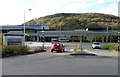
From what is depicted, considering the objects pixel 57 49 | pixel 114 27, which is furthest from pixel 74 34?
pixel 57 49

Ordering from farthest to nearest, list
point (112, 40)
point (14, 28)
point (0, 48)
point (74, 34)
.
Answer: point (14, 28)
point (74, 34)
point (112, 40)
point (0, 48)

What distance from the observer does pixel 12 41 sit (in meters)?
49.2

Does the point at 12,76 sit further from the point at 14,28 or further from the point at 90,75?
the point at 14,28

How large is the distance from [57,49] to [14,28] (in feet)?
349

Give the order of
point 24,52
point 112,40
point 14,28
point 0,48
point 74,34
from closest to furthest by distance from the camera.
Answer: point 0,48 → point 24,52 → point 112,40 → point 74,34 → point 14,28

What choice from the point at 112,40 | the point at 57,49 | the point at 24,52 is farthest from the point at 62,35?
the point at 24,52

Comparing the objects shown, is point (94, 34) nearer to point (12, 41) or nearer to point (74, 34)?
point (74, 34)

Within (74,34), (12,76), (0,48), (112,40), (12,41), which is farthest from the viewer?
(74,34)

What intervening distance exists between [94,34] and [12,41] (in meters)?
86.1

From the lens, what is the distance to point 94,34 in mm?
132875

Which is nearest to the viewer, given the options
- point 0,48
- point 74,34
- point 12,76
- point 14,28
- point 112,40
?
point 12,76

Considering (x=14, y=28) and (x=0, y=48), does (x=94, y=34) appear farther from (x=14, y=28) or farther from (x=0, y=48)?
(x=0, y=48)

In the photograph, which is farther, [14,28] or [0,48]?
[14,28]

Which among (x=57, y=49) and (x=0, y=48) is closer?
(x=0, y=48)
